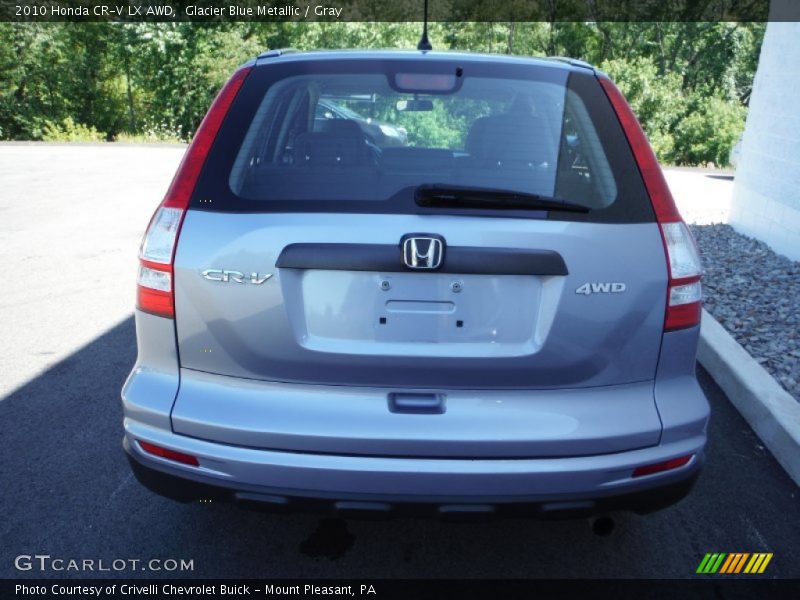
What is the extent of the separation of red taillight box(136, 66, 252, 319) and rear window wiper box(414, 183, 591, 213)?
73 cm

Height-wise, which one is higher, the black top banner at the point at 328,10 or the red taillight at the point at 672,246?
the black top banner at the point at 328,10

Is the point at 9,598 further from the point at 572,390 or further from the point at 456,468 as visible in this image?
the point at 572,390

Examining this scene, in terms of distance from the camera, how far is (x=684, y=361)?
228 cm

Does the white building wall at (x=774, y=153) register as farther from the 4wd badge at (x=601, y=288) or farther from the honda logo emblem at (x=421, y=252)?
the honda logo emblem at (x=421, y=252)

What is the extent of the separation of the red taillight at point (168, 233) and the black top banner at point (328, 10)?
1165 inches

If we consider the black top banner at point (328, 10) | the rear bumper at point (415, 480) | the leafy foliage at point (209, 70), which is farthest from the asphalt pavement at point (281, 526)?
the black top banner at point (328, 10)

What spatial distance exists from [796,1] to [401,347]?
7.75m

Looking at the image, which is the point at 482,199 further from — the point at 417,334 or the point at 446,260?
the point at 417,334

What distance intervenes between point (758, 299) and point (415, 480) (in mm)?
5031

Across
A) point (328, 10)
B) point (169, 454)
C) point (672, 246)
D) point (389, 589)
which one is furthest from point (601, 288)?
point (328, 10)

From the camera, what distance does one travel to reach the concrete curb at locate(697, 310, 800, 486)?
3457 millimetres

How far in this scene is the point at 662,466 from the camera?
2215mm

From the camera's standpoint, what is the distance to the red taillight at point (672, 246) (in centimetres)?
222

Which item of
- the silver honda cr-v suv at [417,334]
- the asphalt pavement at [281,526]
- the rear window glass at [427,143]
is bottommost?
the asphalt pavement at [281,526]
